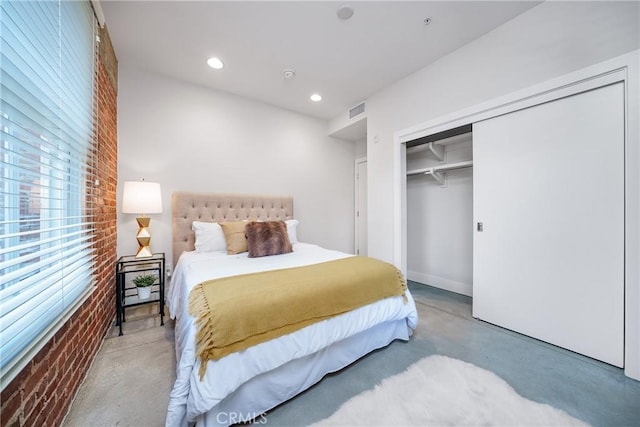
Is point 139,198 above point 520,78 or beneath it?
beneath

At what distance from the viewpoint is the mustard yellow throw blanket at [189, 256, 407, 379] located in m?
1.21

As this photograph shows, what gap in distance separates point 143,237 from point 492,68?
13.2ft

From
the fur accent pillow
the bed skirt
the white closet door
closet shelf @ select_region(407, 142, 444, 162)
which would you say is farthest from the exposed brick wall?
closet shelf @ select_region(407, 142, 444, 162)

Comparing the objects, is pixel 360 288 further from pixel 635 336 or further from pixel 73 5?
pixel 73 5

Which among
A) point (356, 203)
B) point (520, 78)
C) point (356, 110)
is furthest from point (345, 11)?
point (356, 203)

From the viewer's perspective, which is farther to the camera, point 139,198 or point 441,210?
point 441,210

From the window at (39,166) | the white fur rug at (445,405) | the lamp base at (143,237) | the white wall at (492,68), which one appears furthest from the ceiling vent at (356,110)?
the white fur rug at (445,405)

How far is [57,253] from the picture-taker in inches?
53.0

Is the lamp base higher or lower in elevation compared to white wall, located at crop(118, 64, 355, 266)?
lower

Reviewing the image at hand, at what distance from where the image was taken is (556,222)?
6.59ft

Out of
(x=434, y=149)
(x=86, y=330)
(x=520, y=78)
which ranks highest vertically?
(x=520, y=78)

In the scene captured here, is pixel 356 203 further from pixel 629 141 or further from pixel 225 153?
pixel 629 141

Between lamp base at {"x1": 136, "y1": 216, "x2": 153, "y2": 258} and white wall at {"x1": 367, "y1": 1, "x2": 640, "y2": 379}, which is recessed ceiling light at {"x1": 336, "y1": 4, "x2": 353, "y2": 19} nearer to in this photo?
white wall at {"x1": 367, "y1": 1, "x2": 640, "y2": 379}

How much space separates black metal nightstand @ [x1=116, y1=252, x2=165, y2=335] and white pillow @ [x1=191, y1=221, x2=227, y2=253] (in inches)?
15.7
